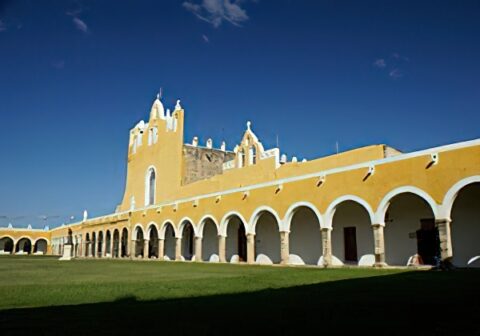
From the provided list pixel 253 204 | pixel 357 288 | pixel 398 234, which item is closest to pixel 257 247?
pixel 253 204

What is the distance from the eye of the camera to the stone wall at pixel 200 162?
30.9 m

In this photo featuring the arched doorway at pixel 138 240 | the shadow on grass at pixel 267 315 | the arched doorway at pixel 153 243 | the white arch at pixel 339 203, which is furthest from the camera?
the arched doorway at pixel 153 243

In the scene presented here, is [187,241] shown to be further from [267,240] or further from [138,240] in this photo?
[267,240]

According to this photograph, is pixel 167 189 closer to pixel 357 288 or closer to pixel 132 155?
pixel 132 155

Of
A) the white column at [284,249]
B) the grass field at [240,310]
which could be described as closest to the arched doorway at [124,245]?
the white column at [284,249]

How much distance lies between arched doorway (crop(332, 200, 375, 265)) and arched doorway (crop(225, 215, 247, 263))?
21.9ft

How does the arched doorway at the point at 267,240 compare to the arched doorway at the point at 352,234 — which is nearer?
the arched doorway at the point at 352,234

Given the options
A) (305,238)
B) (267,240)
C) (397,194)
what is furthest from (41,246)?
(397,194)

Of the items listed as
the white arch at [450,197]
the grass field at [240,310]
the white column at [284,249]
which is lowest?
the grass field at [240,310]

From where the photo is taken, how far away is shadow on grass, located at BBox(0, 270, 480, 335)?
12.6 feet

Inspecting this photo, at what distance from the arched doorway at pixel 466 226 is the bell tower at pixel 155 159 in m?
19.3

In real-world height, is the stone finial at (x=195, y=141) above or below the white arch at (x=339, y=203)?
above

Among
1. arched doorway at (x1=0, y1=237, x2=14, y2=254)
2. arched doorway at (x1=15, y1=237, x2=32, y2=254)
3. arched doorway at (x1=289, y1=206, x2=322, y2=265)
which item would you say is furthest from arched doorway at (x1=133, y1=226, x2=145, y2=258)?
arched doorway at (x1=0, y1=237, x2=14, y2=254)

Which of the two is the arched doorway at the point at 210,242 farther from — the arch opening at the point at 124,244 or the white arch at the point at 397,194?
the white arch at the point at 397,194
